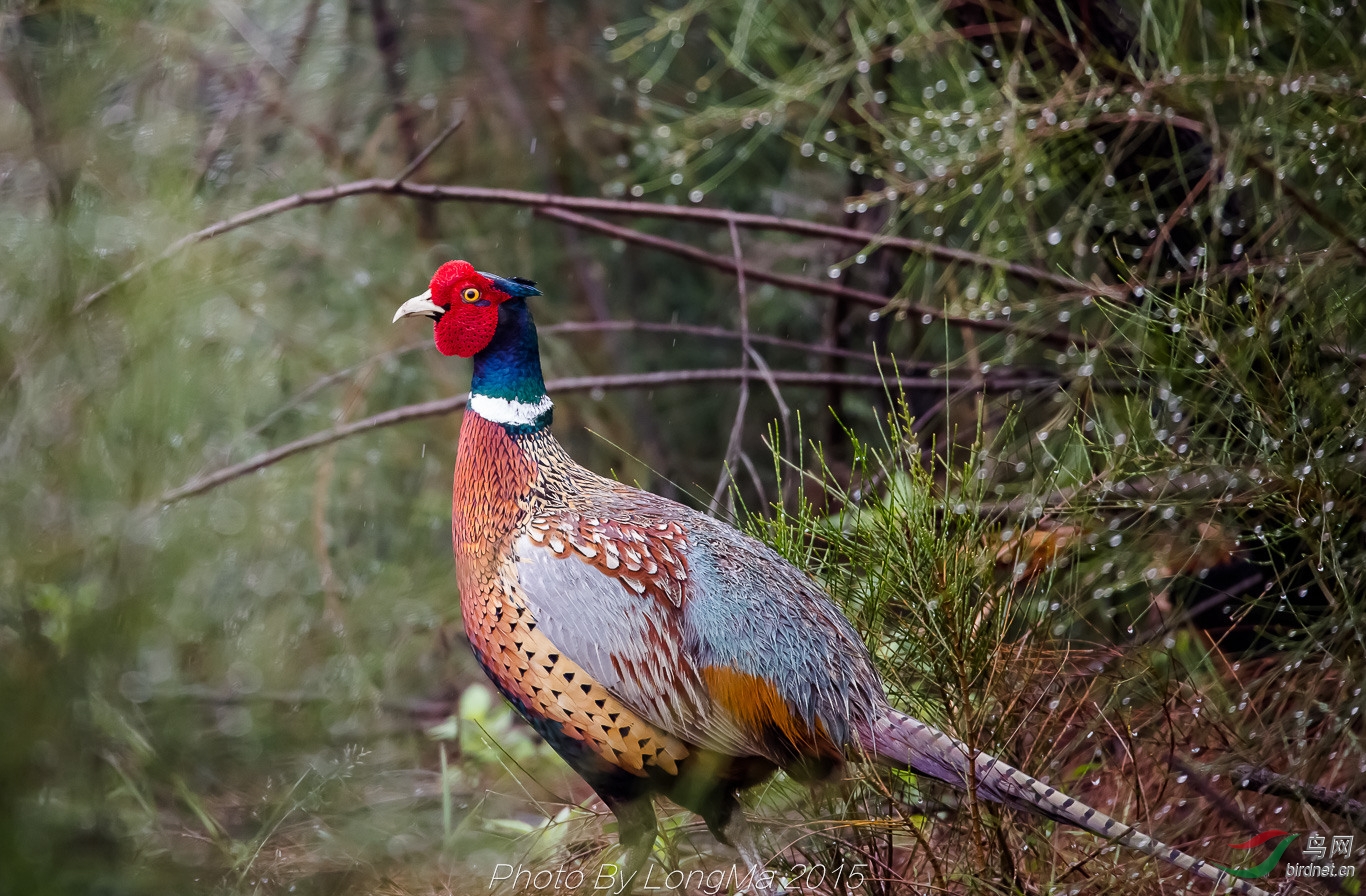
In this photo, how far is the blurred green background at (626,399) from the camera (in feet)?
4.19

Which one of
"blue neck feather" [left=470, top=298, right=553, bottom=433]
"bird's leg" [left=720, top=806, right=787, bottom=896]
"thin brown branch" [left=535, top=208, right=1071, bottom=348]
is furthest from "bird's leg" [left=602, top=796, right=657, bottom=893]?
"thin brown branch" [left=535, top=208, right=1071, bottom=348]

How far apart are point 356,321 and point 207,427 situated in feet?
5.70

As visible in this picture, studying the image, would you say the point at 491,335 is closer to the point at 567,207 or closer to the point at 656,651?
the point at 656,651

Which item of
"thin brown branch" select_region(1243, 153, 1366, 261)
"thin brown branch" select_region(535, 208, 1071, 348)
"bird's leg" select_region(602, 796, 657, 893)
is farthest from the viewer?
"thin brown branch" select_region(535, 208, 1071, 348)

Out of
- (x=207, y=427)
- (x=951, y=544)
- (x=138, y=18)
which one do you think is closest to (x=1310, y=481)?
(x=951, y=544)

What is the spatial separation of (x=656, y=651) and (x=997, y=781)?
1.62ft

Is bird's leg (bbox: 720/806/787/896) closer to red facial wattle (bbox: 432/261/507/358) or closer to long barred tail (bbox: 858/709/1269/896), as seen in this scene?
long barred tail (bbox: 858/709/1269/896)

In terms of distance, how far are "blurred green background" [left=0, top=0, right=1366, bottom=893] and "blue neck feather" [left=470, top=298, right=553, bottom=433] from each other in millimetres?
164

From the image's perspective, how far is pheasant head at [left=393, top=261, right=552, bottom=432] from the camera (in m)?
1.77

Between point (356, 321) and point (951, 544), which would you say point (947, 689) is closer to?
point (951, 544)

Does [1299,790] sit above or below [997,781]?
below

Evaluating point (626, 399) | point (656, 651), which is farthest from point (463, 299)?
point (626, 399)
